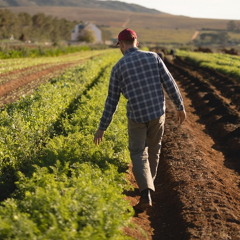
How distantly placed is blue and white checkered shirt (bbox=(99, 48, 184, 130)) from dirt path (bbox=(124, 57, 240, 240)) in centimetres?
140

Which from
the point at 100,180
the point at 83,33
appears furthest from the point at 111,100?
the point at 83,33

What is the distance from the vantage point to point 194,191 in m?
6.40

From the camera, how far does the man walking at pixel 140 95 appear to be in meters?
5.43

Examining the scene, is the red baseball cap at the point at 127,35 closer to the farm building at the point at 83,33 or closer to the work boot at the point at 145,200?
the work boot at the point at 145,200

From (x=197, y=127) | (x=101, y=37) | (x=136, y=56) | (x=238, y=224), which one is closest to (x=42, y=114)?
(x=136, y=56)

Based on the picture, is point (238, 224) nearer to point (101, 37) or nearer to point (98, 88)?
point (98, 88)

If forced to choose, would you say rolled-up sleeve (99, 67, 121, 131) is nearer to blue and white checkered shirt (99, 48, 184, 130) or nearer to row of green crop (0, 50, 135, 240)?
blue and white checkered shirt (99, 48, 184, 130)

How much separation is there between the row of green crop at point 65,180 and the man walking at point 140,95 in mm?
346

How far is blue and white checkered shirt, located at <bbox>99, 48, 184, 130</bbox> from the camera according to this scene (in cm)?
543

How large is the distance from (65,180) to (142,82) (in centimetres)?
168

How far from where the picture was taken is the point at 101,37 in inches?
5650

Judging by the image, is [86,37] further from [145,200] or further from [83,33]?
[145,200]

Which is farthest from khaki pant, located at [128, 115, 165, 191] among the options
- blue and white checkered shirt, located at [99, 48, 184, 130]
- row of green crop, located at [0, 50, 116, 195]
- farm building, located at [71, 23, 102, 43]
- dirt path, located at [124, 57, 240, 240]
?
farm building, located at [71, 23, 102, 43]

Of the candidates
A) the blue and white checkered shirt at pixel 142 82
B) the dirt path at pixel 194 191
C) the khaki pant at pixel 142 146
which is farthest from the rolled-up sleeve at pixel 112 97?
the dirt path at pixel 194 191
